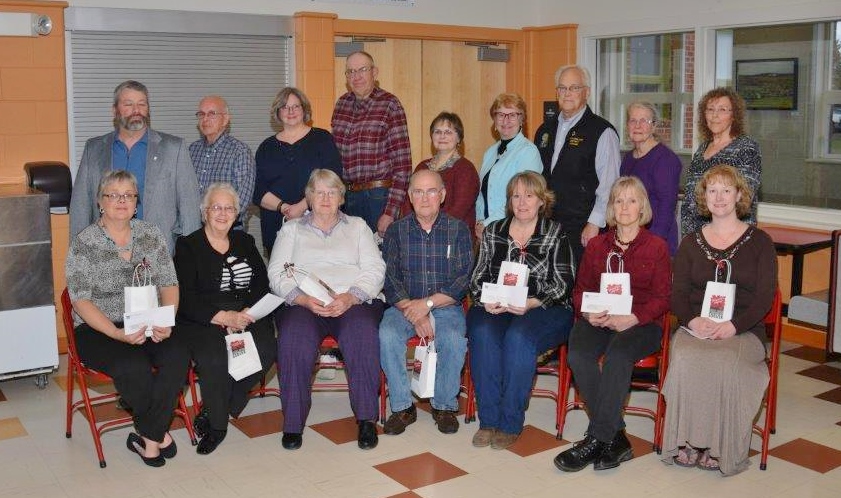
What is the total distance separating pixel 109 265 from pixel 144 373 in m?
0.49

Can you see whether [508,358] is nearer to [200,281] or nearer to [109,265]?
[200,281]

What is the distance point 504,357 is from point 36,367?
7.82 feet

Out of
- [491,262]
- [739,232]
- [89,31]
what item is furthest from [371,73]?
[739,232]

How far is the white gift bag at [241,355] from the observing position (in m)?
3.78

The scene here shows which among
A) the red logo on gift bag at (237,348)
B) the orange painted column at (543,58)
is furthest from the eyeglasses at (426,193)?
the orange painted column at (543,58)

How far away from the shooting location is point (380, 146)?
15.4 ft

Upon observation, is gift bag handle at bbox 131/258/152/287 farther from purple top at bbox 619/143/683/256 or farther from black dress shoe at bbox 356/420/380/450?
purple top at bbox 619/143/683/256

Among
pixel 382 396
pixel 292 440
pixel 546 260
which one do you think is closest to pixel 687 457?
pixel 546 260

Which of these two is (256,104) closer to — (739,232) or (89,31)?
(89,31)

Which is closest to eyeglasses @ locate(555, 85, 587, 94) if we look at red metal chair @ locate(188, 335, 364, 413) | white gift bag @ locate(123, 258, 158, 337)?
red metal chair @ locate(188, 335, 364, 413)

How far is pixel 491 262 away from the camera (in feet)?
13.0

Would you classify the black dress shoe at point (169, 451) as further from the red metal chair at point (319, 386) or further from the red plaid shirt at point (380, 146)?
the red plaid shirt at point (380, 146)

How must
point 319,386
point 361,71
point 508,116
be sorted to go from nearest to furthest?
point 319,386 → point 508,116 → point 361,71

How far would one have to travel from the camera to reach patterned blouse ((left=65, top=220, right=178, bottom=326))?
365 centimetres
